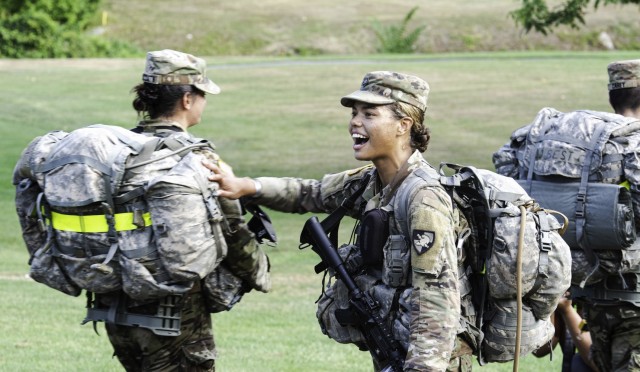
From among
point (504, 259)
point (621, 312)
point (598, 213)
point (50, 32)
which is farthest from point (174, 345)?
point (50, 32)

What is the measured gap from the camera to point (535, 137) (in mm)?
7105

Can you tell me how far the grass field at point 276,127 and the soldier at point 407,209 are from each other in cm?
405

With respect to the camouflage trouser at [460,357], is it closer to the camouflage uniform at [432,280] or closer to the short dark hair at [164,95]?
the camouflage uniform at [432,280]

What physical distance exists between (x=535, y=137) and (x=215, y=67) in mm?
33492

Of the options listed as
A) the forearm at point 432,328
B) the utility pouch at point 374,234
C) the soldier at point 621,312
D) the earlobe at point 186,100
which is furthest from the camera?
the soldier at point 621,312

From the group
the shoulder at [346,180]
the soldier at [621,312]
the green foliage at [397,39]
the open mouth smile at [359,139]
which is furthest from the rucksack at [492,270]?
the green foliage at [397,39]

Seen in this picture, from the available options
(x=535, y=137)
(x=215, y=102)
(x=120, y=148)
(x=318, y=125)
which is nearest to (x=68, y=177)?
(x=120, y=148)

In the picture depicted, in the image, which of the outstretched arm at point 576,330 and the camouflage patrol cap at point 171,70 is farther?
the outstretched arm at point 576,330

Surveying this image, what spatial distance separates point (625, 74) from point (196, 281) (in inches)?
120

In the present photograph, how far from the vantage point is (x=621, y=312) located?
709 cm

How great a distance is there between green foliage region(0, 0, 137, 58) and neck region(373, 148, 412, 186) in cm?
4091

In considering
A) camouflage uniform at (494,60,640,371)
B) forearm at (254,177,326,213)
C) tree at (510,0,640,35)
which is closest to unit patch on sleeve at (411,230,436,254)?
forearm at (254,177,326,213)

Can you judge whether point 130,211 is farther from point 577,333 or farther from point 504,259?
point 577,333

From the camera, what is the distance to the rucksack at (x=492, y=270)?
503cm
